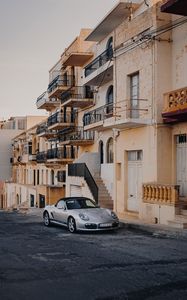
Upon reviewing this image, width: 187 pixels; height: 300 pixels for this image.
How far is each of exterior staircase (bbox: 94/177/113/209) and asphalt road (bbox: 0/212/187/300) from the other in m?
9.99

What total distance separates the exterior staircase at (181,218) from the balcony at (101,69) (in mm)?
10952

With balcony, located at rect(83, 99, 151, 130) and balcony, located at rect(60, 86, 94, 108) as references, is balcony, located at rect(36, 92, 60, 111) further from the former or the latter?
balcony, located at rect(83, 99, 151, 130)

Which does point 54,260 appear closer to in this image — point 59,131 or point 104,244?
point 104,244

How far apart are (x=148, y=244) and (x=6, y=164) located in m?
63.7

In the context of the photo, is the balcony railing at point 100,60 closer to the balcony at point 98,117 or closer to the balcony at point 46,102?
the balcony at point 98,117

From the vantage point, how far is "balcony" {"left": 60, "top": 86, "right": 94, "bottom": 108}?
36.3 metres

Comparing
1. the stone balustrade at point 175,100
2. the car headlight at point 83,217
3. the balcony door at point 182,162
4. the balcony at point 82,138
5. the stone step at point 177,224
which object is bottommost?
the stone step at point 177,224

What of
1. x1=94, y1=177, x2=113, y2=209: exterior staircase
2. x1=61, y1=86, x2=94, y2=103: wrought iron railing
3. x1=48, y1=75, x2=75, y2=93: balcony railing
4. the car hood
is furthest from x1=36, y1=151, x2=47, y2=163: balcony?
the car hood

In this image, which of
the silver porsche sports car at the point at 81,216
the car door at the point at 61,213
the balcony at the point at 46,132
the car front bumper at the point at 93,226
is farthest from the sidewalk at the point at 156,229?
the balcony at the point at 46,132

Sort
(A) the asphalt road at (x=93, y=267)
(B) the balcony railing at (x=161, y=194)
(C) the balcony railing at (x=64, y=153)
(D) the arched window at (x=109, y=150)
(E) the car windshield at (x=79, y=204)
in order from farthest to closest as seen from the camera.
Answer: (C) the balcony railing at (x=64, y=153)
(D) the arched window at (x=109, y=150)
(E) the car windshield at (x=79, y=204)
(B) the balcony railing at (x=161, y=194)
(A) the asphalt road at (x=93, y=267)

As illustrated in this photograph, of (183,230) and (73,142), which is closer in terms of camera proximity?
(183,230)

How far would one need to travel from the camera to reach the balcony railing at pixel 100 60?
27.6m

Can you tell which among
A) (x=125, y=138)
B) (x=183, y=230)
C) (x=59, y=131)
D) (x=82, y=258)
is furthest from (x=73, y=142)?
(x=82, y=258)

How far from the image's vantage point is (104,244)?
1468 cm
